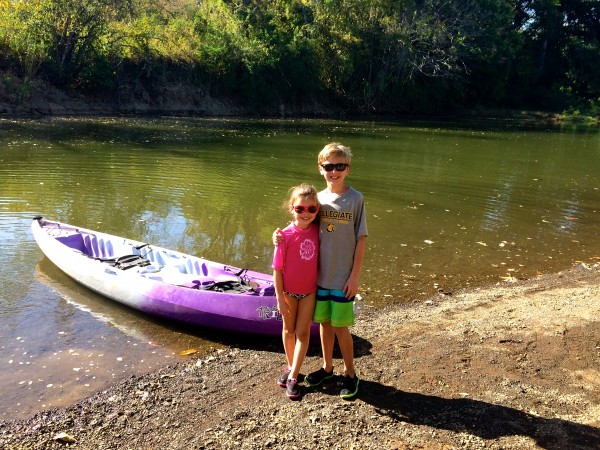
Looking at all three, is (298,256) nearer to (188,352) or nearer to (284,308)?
(284,308)

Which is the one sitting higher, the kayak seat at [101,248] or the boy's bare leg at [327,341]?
the boy's bare leg at [327,341]

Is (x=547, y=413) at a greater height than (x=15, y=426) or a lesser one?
greater

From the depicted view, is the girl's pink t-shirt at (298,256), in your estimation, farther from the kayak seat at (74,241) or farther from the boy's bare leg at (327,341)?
the kayak seat at (74,241)

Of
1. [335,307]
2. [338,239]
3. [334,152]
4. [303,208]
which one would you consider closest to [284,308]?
Answer: [335,307]

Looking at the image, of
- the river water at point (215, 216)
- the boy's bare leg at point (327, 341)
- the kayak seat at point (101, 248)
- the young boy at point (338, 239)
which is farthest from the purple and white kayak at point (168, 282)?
the young boy at point (338, 239)

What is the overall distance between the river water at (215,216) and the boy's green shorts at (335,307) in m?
1.61

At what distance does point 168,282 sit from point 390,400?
285cm

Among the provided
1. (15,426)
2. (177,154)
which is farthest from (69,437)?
(177,154)

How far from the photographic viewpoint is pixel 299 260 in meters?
3.85

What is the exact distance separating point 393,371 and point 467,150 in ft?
60.7

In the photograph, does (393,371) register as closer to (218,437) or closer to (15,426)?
(218,437)

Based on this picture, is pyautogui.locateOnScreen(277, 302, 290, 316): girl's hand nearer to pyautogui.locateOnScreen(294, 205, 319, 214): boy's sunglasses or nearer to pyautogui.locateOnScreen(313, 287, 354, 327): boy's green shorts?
pyautogui.locateOnScreen(313, 287, 354, 327): boy's green shorts

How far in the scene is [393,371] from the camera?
14.8ft

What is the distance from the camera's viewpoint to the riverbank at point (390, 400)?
358cm
